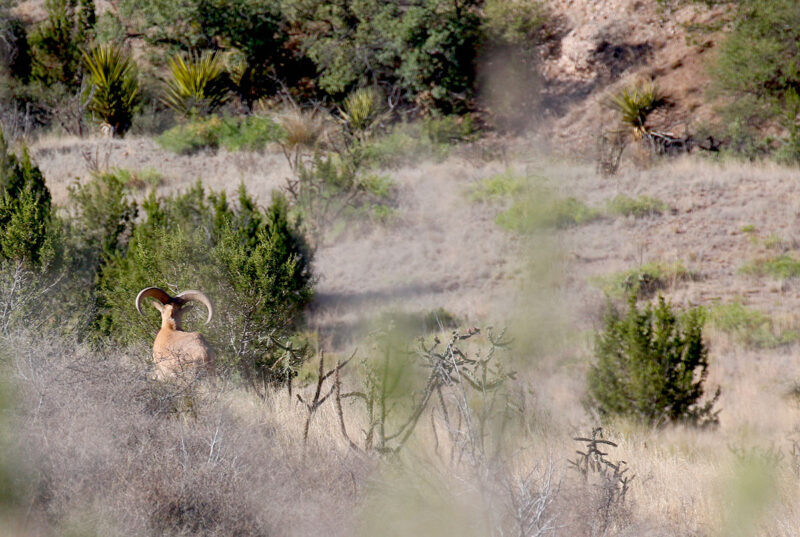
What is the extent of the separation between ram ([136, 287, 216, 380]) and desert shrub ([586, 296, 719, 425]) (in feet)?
13.7

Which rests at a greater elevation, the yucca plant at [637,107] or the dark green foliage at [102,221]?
the yucca plant at [637,107]

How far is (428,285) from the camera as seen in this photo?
1359 centimetres

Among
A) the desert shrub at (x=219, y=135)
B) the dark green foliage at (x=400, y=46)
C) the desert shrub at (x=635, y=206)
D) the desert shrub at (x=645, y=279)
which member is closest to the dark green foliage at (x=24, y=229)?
the desert shrub at (x=645, y=279)

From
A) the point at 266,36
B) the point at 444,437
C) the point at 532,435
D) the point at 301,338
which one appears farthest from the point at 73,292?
the point at 266,36

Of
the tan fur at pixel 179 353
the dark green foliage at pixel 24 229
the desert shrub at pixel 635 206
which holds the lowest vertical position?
the tan fur at pixel 179 353

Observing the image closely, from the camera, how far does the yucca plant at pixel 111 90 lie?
19766 millimetres

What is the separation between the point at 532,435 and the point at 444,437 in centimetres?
66

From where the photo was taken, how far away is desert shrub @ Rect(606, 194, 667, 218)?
1489 centimetres

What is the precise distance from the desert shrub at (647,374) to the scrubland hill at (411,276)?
0.10 feet

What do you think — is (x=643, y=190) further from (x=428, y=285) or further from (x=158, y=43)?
(x=158, y=43)

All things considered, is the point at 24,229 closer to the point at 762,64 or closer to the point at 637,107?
the point at 637,107

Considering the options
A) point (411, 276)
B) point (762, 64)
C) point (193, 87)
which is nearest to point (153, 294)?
point (411, 276)

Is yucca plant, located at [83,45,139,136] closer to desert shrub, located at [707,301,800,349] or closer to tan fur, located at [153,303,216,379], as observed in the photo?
desert shrub, located at [707,301,800,349]

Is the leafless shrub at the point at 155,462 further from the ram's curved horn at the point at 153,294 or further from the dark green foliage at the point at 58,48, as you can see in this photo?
the dark green foliage at the point at 58,48
